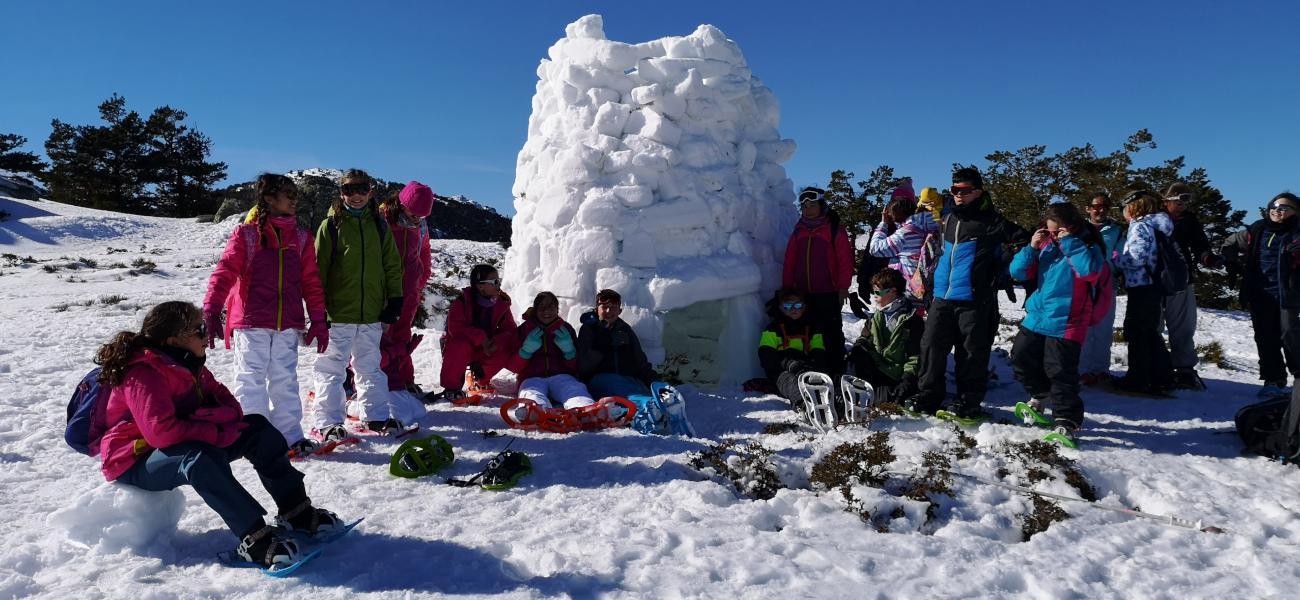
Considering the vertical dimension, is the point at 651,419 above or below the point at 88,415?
below

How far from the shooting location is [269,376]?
12.9ft

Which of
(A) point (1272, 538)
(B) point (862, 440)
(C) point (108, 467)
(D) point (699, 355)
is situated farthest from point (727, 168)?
(C) point (108, 467)

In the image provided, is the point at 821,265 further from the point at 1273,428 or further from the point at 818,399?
the point at 1273,428

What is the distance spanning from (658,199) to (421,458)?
3.13 meters

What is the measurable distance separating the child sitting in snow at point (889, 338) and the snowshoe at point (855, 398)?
56 centimetres

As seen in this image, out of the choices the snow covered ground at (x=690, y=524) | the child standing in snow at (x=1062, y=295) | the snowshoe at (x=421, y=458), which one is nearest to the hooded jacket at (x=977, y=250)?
the child standing in snow at (x=1062, y=295)

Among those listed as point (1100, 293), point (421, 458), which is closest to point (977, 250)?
point (1100, 293)

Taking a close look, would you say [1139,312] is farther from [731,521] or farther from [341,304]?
[341,304]

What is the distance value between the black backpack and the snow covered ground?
4.9 inches

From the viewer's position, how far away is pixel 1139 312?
5.46m

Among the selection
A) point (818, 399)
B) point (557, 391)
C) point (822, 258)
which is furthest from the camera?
point (822, 258)

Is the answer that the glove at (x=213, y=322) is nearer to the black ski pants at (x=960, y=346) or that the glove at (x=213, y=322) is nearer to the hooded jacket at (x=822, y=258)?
the hooded jacket at (x=822, y=258)

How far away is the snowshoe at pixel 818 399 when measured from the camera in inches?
178

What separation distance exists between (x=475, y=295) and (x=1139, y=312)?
17.3 feet
